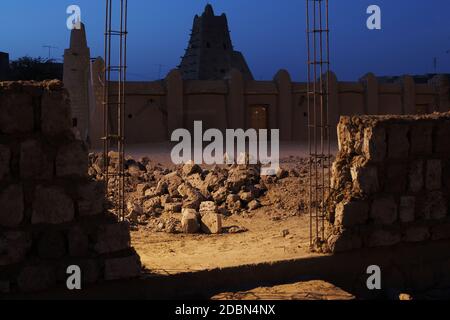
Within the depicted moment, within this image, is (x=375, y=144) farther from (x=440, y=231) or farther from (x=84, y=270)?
(x=84, y=270)

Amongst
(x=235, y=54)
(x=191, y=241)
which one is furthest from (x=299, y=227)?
(x=235, y=54)

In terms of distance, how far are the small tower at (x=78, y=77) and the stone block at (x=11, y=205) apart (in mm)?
14234

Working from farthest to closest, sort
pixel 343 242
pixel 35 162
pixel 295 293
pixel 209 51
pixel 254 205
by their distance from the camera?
pixel 209 51
pixel 254 205
pixel 343 242
pixel 295 293
pixel 35 162

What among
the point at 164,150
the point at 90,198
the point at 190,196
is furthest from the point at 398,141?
the point at 164,150

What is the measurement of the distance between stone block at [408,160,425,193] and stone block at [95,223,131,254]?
3.19 metres

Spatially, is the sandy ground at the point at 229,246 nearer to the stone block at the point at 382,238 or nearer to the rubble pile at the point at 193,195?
the rubble pile at the point at 193,195

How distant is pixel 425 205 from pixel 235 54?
25.9 meters

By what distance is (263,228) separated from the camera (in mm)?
8461

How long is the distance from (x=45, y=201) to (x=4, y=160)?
472 mm

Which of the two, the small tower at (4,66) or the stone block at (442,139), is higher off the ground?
the small tower at (4,66)

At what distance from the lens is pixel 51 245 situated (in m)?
4.61

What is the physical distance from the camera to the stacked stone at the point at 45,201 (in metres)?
4.48

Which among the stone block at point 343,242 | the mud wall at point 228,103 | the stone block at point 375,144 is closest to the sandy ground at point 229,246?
the stone block at point 343,242

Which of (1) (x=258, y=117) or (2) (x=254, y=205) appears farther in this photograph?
(1) (x=258, y=117)
